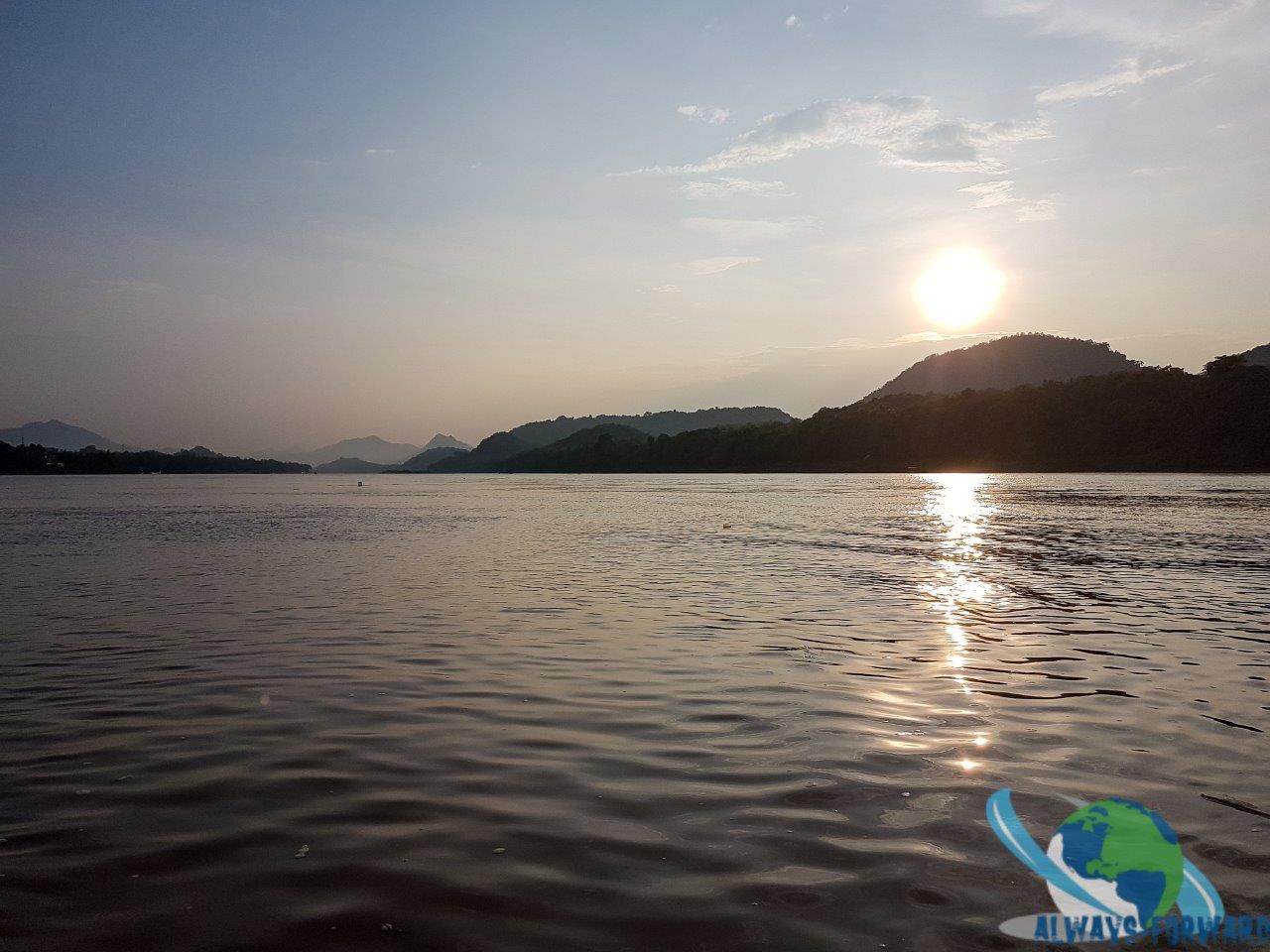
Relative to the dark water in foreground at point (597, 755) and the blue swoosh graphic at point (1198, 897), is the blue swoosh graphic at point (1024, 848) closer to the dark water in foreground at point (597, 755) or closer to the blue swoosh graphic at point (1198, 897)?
the dark water in foreground at point (597, 755)

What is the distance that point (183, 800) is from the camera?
861 cm

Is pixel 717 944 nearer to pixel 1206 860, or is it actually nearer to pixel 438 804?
pixel 438 804

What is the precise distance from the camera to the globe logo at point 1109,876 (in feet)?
20.1

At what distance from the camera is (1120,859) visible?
7.23 meters

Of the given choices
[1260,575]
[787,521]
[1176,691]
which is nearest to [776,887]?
[1176,691]

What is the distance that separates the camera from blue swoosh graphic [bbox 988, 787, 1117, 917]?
665 cm

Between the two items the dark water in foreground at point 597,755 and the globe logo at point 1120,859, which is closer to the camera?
the dark water in foreground at point 597,755

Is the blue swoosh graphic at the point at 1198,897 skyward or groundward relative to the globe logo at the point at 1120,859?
Result: skyward

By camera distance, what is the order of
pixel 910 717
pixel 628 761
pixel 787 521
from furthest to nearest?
pixel 787 521 → pixel 910 717 → pixel 628 761

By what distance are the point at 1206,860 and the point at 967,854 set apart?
1934 mm

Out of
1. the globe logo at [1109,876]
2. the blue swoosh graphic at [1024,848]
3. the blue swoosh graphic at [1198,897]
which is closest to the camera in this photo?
the globe logo at [1109,876]

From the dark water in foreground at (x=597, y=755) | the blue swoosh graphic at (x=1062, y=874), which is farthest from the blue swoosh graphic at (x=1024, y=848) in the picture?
the dark water in foreground at (x=597, y=755)
